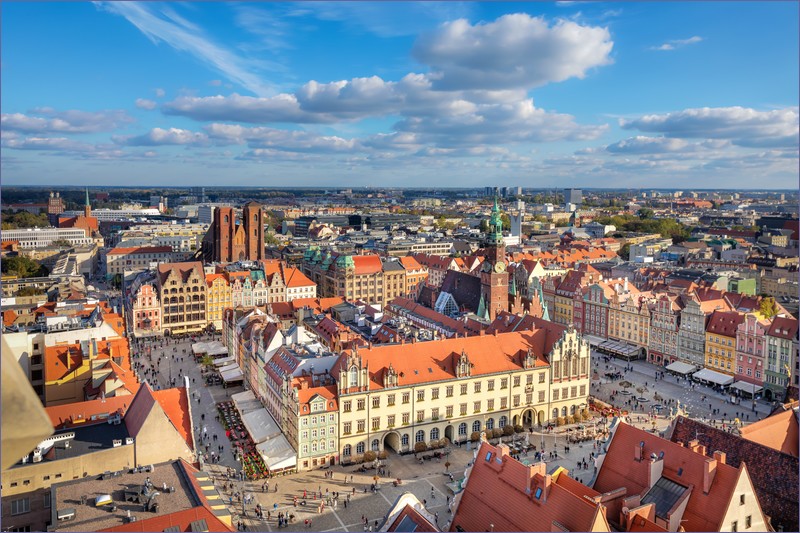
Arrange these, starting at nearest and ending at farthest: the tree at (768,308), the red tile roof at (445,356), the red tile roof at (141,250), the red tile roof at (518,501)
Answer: the red tile roof at (518,501) → the red tile roof at (445,356) → the tree at (768,308) → the red tile roof at (141,250)

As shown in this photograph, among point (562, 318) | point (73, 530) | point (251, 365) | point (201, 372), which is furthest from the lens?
point (562, 318)

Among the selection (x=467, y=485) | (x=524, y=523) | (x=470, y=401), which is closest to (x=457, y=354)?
(x=470, y=401)

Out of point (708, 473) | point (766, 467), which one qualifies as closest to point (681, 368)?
point (766, 467)

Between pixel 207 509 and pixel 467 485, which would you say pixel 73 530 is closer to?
pixel 207 509

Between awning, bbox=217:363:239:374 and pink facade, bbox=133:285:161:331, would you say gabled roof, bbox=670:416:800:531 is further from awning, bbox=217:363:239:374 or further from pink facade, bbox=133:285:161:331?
pink facade, bbox=133:285:161:331

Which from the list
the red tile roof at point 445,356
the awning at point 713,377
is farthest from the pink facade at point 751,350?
the red tile roof at point 445,356

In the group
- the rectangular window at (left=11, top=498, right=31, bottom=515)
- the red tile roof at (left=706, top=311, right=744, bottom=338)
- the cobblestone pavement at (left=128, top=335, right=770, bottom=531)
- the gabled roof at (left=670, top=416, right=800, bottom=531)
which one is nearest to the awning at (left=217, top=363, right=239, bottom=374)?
the cobblestone pavement at (left=128, top=335, right=770, bottom=531)

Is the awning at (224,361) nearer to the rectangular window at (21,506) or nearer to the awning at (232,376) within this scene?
the awning at (232,376)
